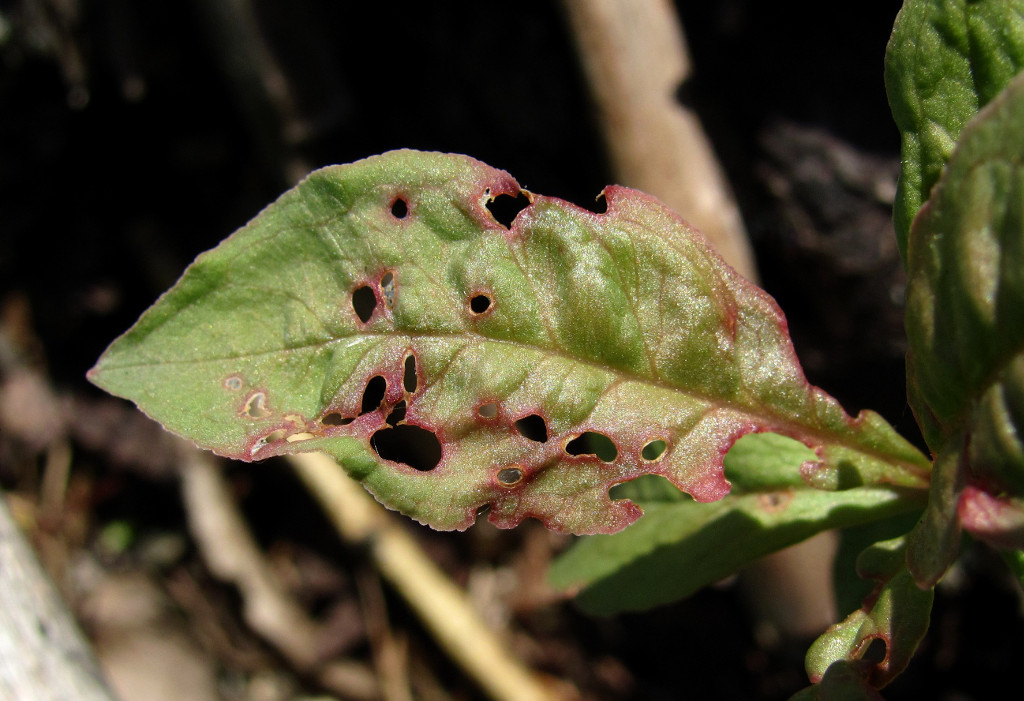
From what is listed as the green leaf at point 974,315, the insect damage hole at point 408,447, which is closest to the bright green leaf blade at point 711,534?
the green leaf at point 974,315

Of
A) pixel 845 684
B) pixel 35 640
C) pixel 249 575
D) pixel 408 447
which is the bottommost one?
A: pixel 249 575

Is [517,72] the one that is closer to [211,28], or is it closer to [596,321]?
[211,28]

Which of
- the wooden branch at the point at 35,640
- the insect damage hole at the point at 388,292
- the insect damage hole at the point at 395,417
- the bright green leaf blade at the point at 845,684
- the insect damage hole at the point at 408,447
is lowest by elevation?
the insect damage hole at the point at 408,447

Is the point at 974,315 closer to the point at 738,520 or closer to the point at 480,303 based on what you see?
the point at 738,520

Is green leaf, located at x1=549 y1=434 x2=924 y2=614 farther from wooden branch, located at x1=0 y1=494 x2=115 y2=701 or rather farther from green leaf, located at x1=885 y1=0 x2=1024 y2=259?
wooden branch, located at x1=0 y1=494 x2=115 y2=701

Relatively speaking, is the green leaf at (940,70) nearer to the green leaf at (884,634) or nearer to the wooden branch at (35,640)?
the green leaf at (884,634)

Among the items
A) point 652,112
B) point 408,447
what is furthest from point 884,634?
point 408,447

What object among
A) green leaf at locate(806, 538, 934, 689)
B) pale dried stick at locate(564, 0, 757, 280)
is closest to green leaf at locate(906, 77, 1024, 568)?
green leaf at locate(806, 538, 934, 689)
